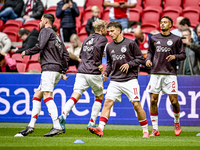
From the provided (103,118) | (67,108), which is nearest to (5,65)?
(67,108)

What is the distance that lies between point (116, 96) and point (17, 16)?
28.2 ft

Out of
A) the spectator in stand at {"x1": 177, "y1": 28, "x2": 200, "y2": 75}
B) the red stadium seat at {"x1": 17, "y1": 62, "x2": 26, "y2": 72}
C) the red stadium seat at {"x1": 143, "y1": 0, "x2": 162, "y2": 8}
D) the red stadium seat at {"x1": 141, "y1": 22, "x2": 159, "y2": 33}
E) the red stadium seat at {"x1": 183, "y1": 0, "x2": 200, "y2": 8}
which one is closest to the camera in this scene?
the spectator in stand at {"x1": 177, "y1": 28, "x2": 200, "y2": 75}

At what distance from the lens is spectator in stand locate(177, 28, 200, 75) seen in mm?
9406

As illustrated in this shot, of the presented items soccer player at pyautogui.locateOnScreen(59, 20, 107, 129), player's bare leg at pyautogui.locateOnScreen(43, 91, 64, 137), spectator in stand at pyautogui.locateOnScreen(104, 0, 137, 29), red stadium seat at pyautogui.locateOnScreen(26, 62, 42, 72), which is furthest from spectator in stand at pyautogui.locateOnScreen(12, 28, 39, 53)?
player's bare leg at pyautogui.locateOnScreen(43, 91, 64, 137)

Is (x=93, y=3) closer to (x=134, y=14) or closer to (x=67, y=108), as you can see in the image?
(x=134, y=14)

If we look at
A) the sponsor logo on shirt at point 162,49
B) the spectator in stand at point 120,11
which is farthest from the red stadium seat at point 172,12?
the sponsor logo on shirt at point 162,49

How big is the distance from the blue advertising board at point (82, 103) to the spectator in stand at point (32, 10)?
4.27 m

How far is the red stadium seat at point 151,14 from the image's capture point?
13094 millimetres

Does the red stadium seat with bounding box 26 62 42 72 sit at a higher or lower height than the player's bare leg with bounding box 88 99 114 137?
lower

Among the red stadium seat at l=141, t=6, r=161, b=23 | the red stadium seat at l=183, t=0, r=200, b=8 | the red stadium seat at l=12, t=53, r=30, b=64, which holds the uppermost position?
the red stadium seat at l=183, t=0, r=200, b=8

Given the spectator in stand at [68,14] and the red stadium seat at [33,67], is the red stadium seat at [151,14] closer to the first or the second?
the spectator in stand at [68,14]

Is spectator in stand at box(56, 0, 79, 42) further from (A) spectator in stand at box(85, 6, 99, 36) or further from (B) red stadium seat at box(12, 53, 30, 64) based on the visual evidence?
(B) red stadium seat at box(12, 53, 30, 64)

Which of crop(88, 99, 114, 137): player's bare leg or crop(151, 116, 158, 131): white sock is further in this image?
crop(151, 116, 158, 131): white sock

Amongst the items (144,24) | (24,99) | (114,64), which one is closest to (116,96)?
(114,64)
